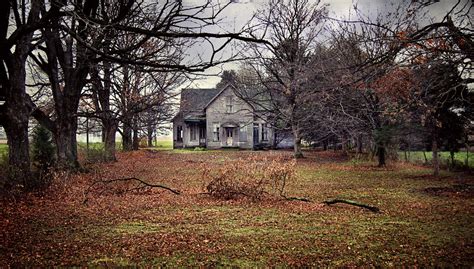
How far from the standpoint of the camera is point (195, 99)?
4959 centimetres

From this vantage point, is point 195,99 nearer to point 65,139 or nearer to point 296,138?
point 296,138

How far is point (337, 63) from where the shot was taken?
2584 centimetres

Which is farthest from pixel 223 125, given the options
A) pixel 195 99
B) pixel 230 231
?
pixel 230 231

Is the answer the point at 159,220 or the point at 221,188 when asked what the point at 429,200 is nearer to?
the point at 221,188

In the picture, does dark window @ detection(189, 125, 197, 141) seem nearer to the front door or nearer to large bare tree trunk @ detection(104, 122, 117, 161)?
the front door

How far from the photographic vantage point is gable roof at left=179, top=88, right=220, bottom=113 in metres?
47.0

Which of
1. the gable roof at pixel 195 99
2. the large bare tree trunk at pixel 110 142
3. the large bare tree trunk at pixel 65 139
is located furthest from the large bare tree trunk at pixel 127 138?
the large bare tree trunk at pixel 65 139

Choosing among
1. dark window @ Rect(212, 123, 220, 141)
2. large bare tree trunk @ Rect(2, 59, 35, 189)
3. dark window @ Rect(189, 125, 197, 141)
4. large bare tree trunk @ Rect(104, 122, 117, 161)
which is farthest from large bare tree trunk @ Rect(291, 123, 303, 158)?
large bare tree trunk @ Rect(2, 59, 35, 189)

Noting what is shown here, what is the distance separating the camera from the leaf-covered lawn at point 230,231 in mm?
5816

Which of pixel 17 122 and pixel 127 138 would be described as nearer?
pixel 17 122

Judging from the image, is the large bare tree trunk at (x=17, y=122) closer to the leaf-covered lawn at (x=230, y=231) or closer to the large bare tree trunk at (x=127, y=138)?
the leaf-covered lawn at (x=230, y=231)

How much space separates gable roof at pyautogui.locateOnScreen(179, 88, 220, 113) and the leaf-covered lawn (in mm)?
34464

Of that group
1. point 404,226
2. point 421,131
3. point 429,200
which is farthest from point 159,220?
point 421,131

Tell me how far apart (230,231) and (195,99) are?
4282 centimetres
